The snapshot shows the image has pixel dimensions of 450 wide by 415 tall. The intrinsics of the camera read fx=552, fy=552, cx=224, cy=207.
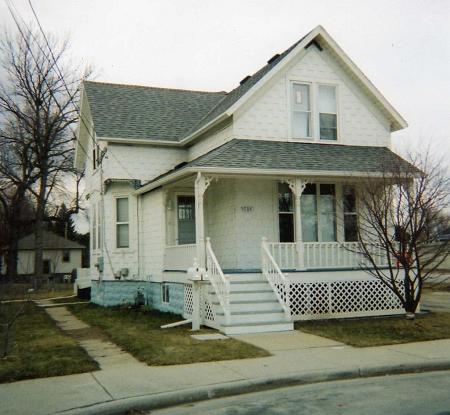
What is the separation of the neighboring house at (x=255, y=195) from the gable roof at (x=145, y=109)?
9 cm

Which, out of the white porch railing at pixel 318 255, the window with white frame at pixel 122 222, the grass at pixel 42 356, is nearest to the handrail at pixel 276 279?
the white porch railing at pixel 318 255

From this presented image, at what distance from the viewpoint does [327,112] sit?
58.1 ft

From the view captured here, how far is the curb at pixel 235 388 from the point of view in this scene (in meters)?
6.88

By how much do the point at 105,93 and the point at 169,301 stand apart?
9812 millimetres

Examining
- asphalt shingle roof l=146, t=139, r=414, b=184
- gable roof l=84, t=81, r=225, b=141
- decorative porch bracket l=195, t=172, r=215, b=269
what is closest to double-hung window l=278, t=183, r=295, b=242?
asphalt shingle roof l=146, t=139, r=414, b=184

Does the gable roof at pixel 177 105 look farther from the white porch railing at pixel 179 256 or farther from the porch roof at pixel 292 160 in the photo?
the white porch railing at pixel 179 256

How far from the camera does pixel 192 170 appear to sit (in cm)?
1406

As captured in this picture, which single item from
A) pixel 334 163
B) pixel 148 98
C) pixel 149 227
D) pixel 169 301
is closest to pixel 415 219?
pixel 334 163

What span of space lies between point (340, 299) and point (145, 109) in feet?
37.3

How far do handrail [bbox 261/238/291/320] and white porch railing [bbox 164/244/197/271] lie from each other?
1.96 m

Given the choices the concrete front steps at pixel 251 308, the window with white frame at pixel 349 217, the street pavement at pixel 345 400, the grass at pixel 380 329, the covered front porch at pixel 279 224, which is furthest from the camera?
the window with white frame at pixel 349 217

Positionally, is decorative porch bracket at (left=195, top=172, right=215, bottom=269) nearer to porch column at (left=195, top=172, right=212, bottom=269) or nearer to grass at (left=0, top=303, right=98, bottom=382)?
porch column at (left=195, top=172, right=212, bottom=269)

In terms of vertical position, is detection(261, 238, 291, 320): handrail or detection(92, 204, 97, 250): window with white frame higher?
detection(92, 204, 97, 250): window with white frame

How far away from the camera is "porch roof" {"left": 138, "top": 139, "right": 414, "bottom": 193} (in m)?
14.5
